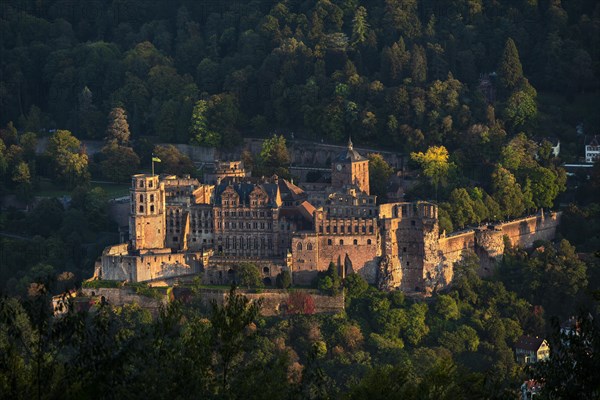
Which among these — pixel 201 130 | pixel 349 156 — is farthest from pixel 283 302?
pixel 201 130

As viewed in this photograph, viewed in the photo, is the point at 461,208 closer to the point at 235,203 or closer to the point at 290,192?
the point at 290,192

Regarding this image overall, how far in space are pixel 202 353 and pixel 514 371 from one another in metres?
29.2

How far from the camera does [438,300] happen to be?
7556cm

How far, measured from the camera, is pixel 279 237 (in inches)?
3036

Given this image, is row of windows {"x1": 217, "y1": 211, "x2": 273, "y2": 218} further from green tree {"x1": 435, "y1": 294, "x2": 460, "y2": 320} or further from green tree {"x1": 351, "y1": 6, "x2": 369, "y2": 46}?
green tree {"x1": 351, "y1": 6, "x2": 369, "y2": 46}

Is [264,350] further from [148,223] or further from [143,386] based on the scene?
[143,386]

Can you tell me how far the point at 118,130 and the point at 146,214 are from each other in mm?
18619

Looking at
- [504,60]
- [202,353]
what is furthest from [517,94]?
[202,353]

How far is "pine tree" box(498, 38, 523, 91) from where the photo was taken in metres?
93.0

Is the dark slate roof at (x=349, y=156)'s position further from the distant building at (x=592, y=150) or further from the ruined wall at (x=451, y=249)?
the distant building at (x=592, y=150)

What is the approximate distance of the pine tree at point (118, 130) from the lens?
313ft

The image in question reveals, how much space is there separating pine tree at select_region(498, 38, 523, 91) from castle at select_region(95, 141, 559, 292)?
50.8 ft

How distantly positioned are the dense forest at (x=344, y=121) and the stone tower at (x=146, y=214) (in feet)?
12.1

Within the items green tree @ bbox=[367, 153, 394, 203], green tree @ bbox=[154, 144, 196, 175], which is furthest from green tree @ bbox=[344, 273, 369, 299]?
green tree @ bbox=[154, 144, 196, 175]
